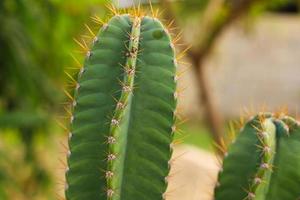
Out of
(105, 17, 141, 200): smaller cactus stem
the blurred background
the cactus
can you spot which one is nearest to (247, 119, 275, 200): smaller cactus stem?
the cactus

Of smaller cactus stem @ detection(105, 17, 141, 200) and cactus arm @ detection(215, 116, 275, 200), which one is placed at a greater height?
smaller cactus stem @ detection(105, 17, 141, 200)

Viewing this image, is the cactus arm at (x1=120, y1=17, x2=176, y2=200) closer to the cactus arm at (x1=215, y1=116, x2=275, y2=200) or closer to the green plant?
the green plant

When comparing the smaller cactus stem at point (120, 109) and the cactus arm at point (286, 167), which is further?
the cactus arm at point (286, 167)

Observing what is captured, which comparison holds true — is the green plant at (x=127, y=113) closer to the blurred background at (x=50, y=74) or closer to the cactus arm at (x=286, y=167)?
the blurred background at (x=50, y=74)

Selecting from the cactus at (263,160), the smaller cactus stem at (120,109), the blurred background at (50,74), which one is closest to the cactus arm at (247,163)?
the cactus at (263,160)

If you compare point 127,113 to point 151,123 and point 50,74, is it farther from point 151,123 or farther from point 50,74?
point 50,74

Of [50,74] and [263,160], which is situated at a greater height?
[263,160]

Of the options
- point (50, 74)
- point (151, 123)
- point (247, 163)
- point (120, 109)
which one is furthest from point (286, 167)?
point (50, 74)
